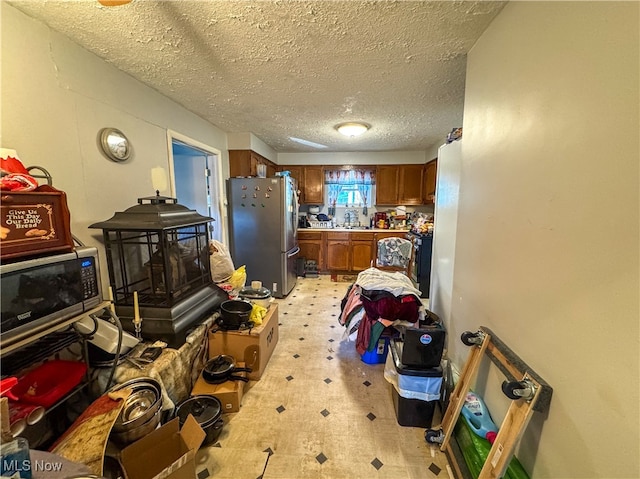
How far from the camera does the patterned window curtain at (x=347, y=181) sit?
4992mm

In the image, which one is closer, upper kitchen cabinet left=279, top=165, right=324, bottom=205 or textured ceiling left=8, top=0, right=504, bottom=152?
textured ceiling left=8, top=0, right=504, bottom=152

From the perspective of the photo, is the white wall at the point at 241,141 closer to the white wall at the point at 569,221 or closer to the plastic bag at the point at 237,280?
the plastic bag at the point at 237,280

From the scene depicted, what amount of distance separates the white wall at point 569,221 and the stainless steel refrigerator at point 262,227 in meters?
2.54

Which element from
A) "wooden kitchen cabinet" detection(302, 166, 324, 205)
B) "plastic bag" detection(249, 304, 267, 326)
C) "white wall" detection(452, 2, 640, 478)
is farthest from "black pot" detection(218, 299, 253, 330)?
"wooden kitchen cabinet" detection(302, 166, 324, 205)

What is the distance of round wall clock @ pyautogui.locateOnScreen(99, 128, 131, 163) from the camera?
66.0 inches

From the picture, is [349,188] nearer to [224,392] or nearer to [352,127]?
[352,127]

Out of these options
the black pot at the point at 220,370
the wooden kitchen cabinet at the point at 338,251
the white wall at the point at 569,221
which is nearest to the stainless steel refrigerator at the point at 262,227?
the wooden kitchen cabinet at the point at 338,251

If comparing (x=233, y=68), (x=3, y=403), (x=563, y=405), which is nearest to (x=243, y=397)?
(x=3, y=403)

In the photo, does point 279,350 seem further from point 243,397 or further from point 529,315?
point 529,315

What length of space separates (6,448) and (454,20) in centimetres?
227

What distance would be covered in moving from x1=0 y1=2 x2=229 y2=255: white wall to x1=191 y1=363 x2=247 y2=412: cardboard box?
3.34 feet

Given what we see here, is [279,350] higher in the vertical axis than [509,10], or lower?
lower

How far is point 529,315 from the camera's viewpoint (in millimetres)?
994

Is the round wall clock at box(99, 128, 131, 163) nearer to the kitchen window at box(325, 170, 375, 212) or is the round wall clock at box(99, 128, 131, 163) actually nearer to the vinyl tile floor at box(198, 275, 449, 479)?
the vinyl tile floor at box(198, 275, 449, 479)
